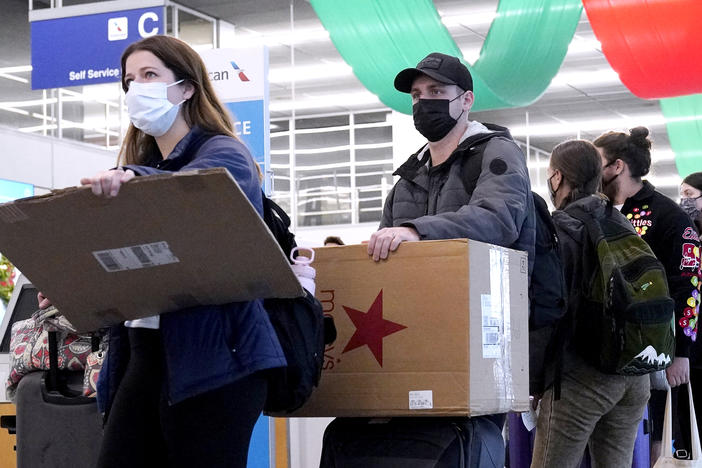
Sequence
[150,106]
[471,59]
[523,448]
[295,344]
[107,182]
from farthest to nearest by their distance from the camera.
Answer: [471,59], [523,448], [150,106], [295,344], [107,182]

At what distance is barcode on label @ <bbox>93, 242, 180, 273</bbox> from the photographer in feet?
6.31

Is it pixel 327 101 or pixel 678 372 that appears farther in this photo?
pixel 327 101

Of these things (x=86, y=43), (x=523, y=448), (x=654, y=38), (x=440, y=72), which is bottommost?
(x=523, y=448)

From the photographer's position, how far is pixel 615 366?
2943 millimetres

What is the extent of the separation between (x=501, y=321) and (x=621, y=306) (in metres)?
0.83

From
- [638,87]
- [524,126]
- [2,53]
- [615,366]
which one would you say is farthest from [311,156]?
[615,366]

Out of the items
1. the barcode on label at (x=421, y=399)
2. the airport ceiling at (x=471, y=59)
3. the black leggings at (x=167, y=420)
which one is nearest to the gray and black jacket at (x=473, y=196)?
the barcode on label at (x=421, y=399)

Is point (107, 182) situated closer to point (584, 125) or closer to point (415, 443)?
point (415, 443)

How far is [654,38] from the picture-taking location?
189 inches

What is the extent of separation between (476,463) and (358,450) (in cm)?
27

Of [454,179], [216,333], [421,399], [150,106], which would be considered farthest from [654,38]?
[216,333]

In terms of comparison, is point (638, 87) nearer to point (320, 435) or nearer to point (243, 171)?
point (320, 435)

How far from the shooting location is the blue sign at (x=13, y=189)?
11.2 metres

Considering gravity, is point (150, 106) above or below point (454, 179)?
above
